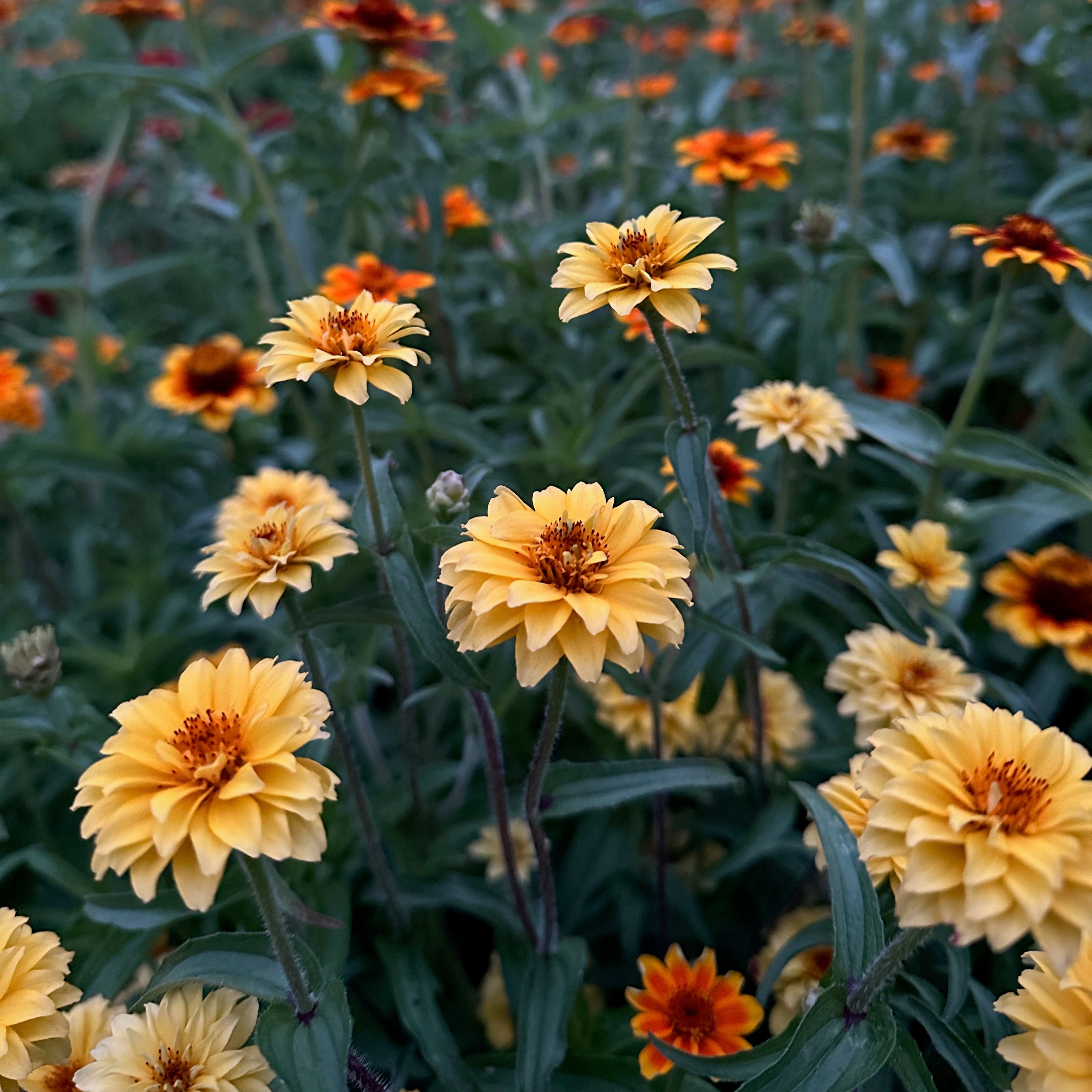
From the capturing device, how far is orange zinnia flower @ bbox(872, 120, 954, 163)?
2.24 m

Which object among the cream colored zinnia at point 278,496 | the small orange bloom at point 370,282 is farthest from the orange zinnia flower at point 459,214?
the cream colored zinnia at point 278,496

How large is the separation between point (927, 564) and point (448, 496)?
0.75 metres

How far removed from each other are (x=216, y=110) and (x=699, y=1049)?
99.6 inches

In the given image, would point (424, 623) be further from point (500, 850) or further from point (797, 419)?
point (797, 419)

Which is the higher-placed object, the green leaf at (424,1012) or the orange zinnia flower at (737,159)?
the orange zinnia flower at (737,159)

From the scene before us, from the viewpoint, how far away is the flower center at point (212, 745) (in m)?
0.71

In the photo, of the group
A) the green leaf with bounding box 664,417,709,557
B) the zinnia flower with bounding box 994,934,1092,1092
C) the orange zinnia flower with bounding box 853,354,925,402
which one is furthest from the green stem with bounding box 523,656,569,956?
the orange zinnia flower with bounding box 853,354,925,402

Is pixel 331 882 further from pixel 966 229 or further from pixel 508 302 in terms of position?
pixel 508 302

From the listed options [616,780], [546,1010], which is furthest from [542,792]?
[546,1010]

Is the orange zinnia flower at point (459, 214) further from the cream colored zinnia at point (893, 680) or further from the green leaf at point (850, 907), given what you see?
the green leaf at point (850, 907)

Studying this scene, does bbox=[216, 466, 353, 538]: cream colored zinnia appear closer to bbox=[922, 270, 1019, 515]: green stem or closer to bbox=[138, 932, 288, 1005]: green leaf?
bbox=[138, 932, 288, 1005]: green leaf

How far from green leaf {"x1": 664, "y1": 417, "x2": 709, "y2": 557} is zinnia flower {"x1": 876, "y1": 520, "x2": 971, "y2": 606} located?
43 cm

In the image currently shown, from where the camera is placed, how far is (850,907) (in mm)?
817

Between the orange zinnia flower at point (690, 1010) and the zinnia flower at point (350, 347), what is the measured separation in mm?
791
